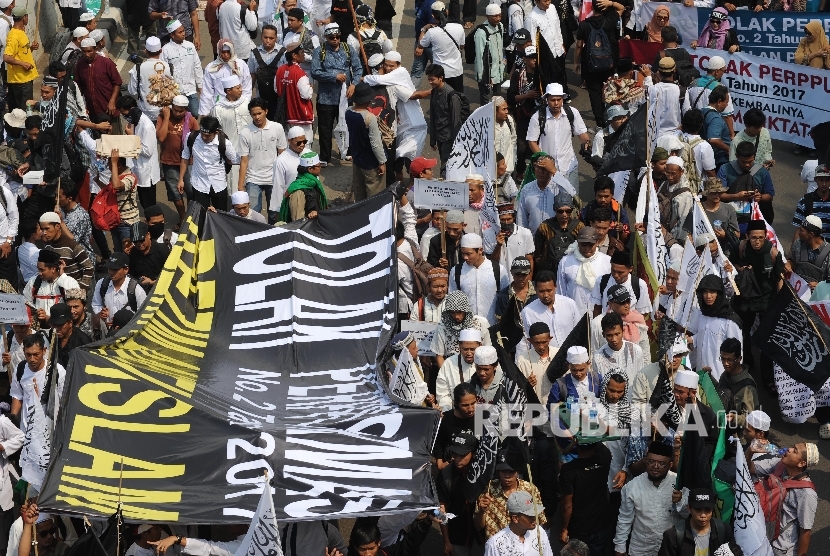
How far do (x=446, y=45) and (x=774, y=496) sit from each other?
349 inches

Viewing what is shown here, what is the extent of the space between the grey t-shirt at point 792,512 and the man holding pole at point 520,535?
1.80 m

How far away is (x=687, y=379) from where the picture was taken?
521 inches

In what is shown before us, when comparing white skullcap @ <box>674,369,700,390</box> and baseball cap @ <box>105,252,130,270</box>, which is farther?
baseball cap @ <box>105,252,130,270</box>

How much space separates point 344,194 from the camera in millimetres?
20203

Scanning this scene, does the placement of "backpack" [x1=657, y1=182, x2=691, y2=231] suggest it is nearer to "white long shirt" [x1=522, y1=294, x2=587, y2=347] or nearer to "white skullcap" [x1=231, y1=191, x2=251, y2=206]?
"white long shirt" [x1=522, y1=294, x2=587, y2=347]

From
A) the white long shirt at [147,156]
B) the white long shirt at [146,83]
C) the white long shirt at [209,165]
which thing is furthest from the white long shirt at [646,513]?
the white long shirt at [146,83]

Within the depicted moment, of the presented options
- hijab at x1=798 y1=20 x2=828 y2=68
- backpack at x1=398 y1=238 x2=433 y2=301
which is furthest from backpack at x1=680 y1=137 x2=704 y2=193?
hijab at x1=798 y1=20 x2=828 y2=68

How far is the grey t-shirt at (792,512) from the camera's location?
12672mm

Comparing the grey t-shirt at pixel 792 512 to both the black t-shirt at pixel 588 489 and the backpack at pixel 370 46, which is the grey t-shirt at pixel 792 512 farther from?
the backpack at pixel 370 46

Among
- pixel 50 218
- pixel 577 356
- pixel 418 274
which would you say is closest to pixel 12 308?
pixel 50 218

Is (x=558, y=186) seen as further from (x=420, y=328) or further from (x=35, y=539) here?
(x=35, y=539)

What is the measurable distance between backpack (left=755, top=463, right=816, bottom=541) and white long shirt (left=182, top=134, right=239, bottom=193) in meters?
7.36

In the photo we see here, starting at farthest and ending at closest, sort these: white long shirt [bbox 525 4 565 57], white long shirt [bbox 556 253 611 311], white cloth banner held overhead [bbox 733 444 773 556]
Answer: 1. white long shirt [bbox 525 4 565 57]
2. white long shirt [bbox 556 253 611 311]
3. white cloth banner held overhead [bbox 733 444 773 556]

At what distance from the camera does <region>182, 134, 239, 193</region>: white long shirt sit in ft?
59.0
